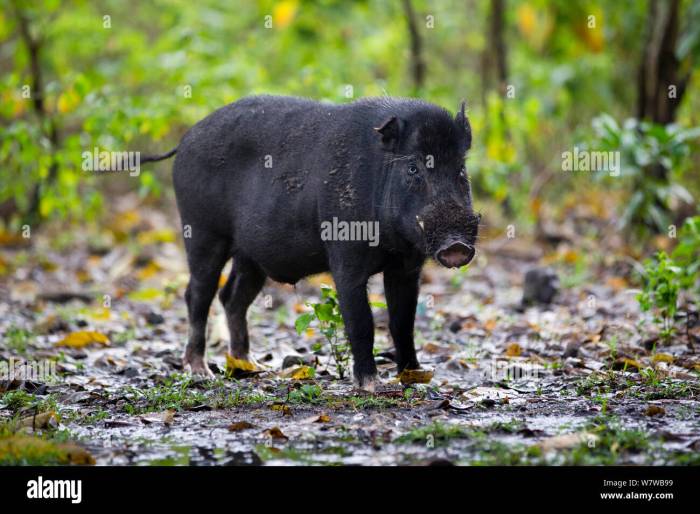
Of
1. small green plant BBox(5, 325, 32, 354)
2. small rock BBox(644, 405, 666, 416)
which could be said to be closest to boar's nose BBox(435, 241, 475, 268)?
small rock BBox(644, 405, 666, 416)

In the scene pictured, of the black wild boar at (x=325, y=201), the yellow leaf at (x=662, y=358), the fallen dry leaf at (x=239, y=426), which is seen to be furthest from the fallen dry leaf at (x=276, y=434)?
the yellow leaf at (x=662, y=358)

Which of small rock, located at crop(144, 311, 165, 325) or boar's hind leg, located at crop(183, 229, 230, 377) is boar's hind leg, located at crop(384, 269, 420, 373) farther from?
small rock, located at crop(144, 311, 165, 325)

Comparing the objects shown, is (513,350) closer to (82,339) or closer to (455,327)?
(455,327)

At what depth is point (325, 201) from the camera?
6.43 metres

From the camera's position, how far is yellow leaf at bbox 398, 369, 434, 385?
6508 millimetres

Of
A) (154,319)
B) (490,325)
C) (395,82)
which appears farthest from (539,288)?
(395,82)

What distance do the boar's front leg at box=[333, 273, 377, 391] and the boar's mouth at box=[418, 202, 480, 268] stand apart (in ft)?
1.99

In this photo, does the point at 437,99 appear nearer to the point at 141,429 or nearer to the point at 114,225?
the point at 114,225

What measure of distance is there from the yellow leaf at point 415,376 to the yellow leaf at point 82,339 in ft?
9.31

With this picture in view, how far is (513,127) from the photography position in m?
13.0

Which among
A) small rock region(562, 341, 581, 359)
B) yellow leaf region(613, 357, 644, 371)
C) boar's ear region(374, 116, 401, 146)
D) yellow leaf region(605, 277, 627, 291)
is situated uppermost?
boar's ear region(374, 116, 401, 146)

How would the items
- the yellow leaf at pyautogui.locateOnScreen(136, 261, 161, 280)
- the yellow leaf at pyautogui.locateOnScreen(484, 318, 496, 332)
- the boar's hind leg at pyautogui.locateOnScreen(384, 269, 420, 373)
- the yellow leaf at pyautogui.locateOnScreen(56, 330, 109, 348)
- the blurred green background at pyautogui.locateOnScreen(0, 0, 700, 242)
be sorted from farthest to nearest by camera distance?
the yellow leaf at pyautogui.locateOnScreen(136, 261, 161, 280)
the blurred green background at pyautogui.locateOnScreen(0, 0, 700, 242)
the yellow leaf at pyautogui.locateOnScreen(484, 318, 496, 332)
the yellow leaf at pyautogui.locateOnScreen(56, 330, 109, 348)
the boar's hind leg at pyautogui.locateOnScreen(384, 269, 420, 373)

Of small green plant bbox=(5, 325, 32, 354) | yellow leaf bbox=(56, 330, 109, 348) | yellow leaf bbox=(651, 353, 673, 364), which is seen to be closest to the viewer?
yellow leaf bbox=(651, 353, 673, 364)

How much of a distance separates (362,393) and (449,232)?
1096 millimetres
